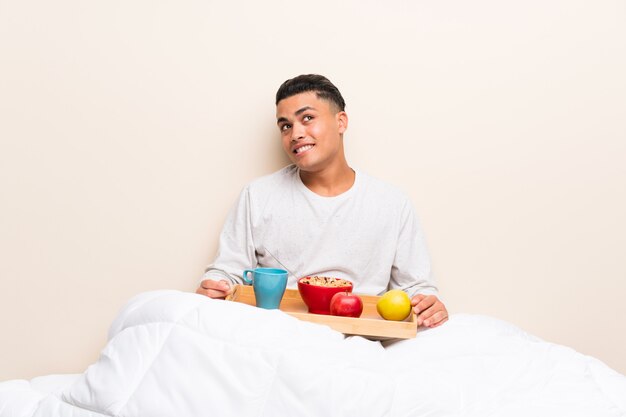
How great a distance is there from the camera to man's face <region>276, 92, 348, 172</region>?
1786mm

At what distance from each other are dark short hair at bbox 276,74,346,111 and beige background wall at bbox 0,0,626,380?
131 millimetres

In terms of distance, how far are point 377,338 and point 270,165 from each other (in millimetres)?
774

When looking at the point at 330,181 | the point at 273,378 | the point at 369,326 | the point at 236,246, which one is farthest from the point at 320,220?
the point at 273,378

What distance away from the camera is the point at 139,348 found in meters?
1.09

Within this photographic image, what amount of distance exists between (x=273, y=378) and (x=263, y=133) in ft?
3.60

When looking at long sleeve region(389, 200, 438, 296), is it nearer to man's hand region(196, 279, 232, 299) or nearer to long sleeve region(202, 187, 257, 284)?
long sleeve region(202, 187, 257, 284)

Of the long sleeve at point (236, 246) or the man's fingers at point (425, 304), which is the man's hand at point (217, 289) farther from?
the man's fingers at point (425, 304)

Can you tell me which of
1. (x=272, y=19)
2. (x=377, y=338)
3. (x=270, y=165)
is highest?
(x=272, y=19)

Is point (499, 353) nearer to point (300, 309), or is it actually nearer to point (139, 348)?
point (300, 309)

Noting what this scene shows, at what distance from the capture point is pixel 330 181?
73.6 inches

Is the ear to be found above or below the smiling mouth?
above

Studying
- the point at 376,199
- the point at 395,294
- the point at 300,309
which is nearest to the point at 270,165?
the point at 376,199

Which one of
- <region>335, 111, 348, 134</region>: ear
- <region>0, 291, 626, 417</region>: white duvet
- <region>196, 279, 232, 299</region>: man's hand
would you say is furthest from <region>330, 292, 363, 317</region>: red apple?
<region>335, 111, 348, 134</region>: ear

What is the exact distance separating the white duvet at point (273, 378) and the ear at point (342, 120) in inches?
33.3
